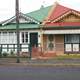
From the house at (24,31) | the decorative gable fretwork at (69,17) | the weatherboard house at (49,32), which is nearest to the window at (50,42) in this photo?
the weatherboard house at (49,32)

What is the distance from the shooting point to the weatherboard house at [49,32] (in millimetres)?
40000

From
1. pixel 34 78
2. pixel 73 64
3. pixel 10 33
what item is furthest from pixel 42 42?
pixel 34 78

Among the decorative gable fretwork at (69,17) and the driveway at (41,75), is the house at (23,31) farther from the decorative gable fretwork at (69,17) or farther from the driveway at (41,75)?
the driveway at (41,75)

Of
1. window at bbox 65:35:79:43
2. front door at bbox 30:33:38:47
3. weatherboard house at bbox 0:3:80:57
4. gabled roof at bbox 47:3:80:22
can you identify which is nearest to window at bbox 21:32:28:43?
weatherboard house at bbox 0:3:80:57

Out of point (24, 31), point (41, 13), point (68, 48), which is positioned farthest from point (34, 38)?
point (41, 13)

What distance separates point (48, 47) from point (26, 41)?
263 cm

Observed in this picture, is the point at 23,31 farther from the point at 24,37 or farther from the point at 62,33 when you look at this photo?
the point at 62,33

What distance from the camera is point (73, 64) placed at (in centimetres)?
2769

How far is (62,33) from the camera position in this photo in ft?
131

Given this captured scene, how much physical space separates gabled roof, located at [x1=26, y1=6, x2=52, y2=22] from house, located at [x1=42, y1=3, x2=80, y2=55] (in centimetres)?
227

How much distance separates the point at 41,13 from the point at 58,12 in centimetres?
241

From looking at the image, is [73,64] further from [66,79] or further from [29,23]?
[29,23]

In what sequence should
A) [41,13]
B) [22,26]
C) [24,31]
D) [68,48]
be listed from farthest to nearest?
[41,13], [22,26], [24,31], [68,48]

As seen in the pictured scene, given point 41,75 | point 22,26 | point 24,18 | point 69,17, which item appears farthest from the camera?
point 24,18
